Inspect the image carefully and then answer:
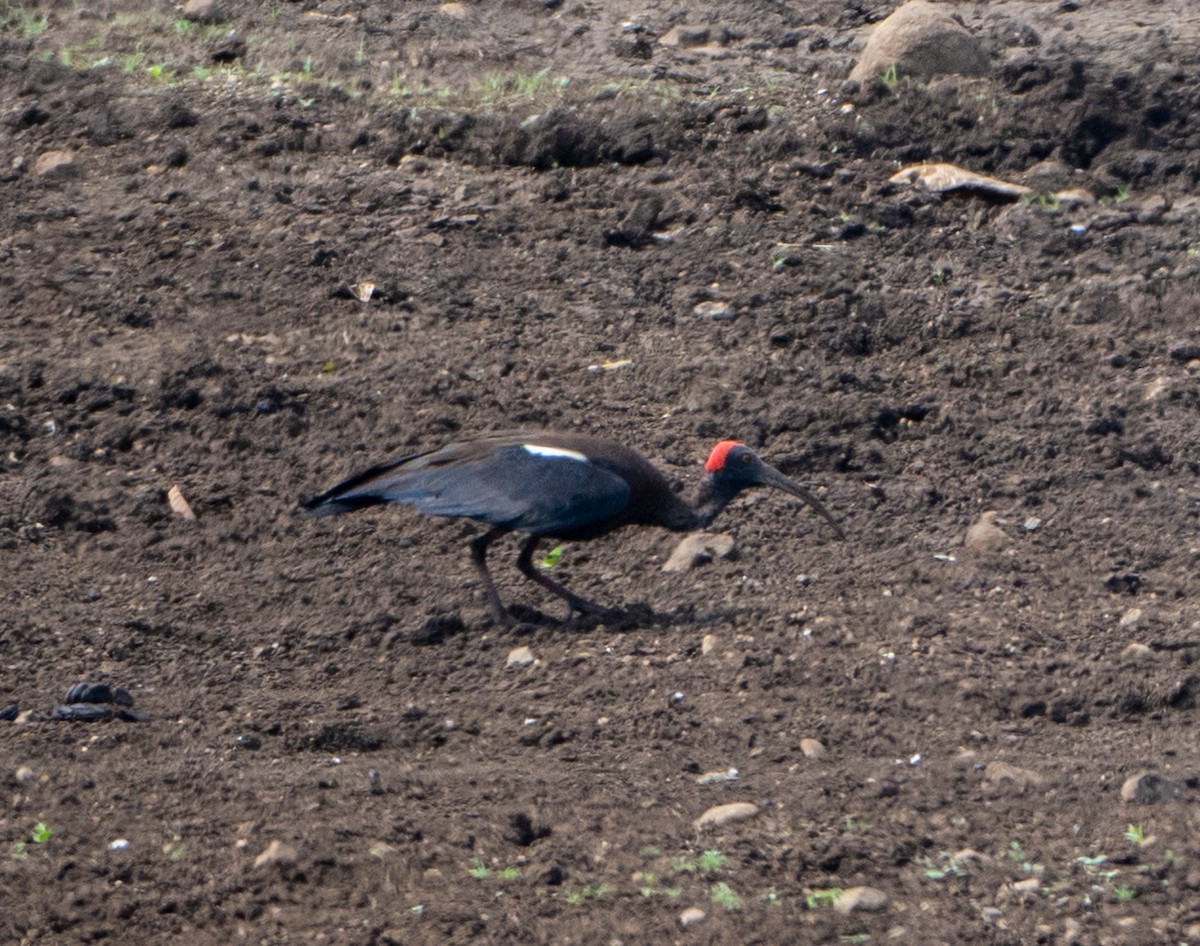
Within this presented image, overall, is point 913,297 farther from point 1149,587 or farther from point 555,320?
point 1149,587

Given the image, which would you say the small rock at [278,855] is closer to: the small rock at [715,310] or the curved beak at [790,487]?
the curved beak at [790,487]

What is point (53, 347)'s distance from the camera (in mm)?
7852

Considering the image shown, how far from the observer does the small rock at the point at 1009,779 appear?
4.83 meters

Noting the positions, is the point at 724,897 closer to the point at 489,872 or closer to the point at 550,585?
the point at 489,872

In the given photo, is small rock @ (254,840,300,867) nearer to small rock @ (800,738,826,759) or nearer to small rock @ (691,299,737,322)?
small rock @ (800,738,826,759)

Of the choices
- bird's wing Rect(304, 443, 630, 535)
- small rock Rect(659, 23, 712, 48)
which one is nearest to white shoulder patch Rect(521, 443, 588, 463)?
bird's wing Rect(304, 443, 630, 535)

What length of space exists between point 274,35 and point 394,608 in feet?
18.9

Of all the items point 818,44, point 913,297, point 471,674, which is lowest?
point 471,674

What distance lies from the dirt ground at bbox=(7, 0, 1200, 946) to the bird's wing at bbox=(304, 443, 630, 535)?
0.33 meters

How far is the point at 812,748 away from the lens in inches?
202

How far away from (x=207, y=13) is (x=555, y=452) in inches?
240

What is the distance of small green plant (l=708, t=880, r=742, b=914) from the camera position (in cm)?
428

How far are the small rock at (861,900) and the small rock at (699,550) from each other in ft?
6.94

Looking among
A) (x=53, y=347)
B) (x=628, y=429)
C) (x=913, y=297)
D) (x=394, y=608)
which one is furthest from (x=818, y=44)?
(x=394, y=608)
